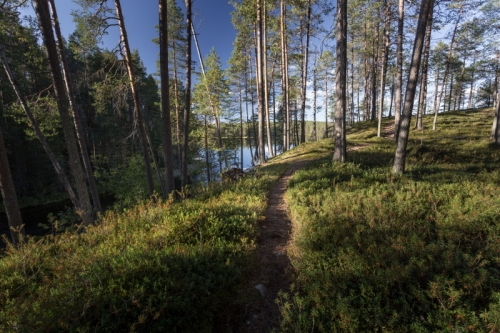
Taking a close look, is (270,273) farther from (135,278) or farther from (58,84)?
(58,84)

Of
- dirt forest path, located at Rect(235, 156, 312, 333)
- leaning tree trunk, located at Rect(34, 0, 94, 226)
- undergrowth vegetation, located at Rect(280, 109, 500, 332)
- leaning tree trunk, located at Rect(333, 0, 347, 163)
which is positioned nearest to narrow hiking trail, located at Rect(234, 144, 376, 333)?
dirt forest path, located at Rect(235, 156, 312, 333)

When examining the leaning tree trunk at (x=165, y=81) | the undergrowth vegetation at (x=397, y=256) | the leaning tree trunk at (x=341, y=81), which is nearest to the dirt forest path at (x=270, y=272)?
the undergrowth vegetation at (x=397, y=256)

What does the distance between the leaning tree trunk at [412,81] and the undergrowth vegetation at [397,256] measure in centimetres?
127

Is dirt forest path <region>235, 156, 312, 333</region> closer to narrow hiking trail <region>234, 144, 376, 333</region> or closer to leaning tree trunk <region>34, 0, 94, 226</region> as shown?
narrow hiking trail <region>234, 144, 376, 333</region>

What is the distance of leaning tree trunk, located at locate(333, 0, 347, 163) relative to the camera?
9.35 meters

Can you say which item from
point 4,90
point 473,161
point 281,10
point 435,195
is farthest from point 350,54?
point 4,90

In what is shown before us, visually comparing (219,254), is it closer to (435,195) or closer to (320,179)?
(320,179)

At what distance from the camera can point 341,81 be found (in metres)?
9.77

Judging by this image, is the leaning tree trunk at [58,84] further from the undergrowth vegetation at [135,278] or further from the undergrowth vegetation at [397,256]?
the undergrowth vegetation at [397,256]

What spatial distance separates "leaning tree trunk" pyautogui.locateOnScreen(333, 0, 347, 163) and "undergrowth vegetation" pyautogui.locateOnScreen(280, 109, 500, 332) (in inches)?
131

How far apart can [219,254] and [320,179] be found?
591 centimetres

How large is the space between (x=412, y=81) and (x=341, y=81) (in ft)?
9.62

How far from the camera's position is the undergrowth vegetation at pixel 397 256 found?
2625 mm

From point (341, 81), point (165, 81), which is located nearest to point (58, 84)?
point (165, 81)
